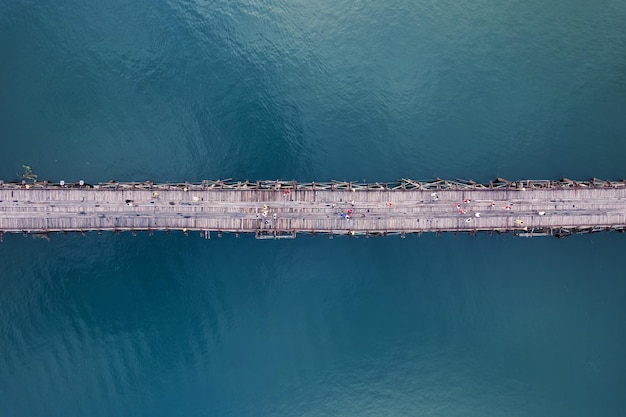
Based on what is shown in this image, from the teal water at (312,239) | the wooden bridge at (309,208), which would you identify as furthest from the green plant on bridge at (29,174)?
the wooden bridge at (309,208)

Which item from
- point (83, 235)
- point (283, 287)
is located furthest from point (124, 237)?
point (283, 287)

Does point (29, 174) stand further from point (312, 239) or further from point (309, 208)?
point (312, 239)

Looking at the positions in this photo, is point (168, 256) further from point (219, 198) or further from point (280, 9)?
point (280, 9)

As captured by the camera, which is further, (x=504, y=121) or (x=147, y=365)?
(x=504, y=121)

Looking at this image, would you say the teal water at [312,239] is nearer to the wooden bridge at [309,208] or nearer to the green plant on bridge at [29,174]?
the green plant on bridge at [29,174]

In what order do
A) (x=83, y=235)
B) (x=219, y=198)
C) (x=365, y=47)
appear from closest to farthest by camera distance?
(x=219, y=198) < (x=83, y=235) < (x=365, y=47)

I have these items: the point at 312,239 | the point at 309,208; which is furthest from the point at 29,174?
the point at 312,239

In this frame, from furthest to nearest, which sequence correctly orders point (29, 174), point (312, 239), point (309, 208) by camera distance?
point (312, 239) < point (29, 174) < point (309, 208)
